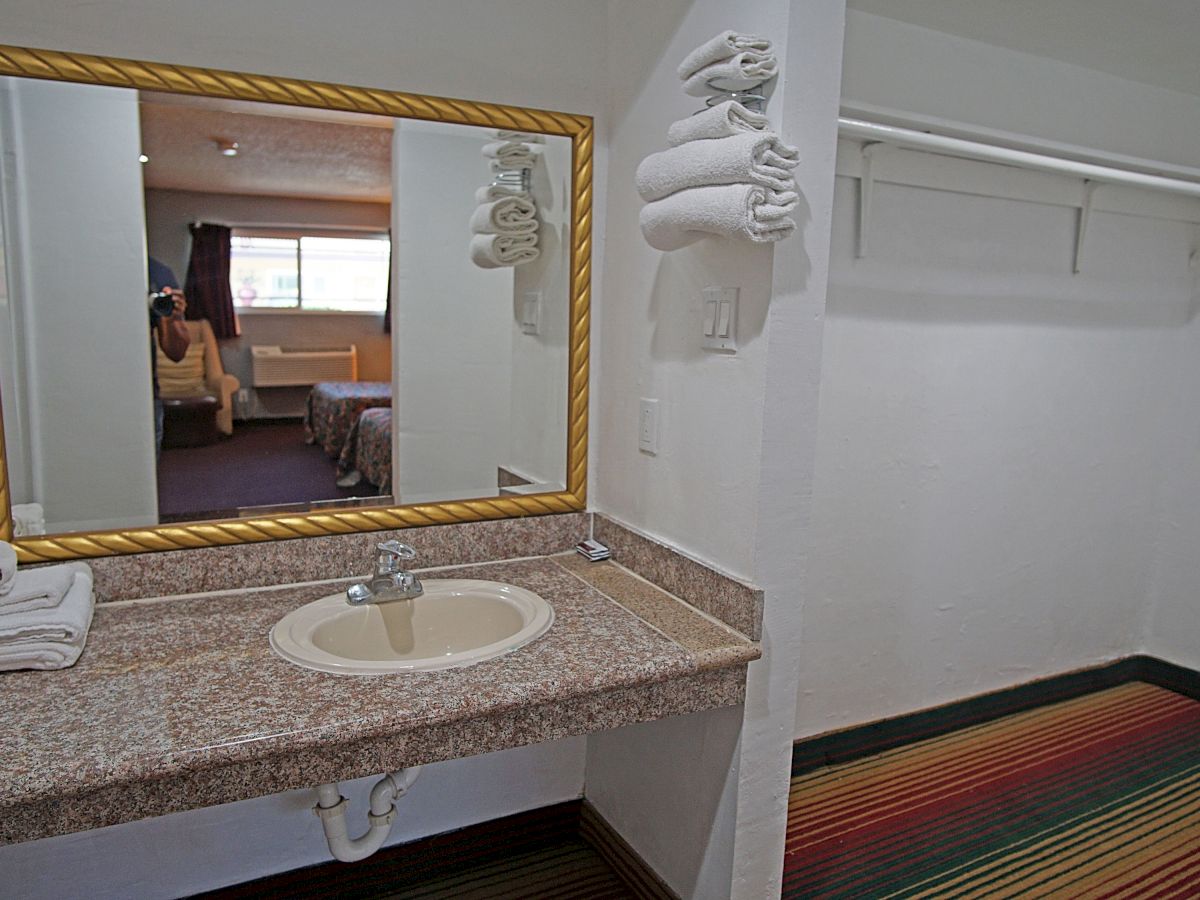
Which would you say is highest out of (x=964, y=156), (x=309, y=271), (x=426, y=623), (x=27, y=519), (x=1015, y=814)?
(x=964, y=156)

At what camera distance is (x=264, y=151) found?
5.39 ft

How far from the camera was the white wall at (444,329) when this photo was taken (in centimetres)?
178

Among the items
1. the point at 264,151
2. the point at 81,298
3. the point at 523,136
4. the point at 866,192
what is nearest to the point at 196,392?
the point at 81,298

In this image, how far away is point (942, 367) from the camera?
2.52m

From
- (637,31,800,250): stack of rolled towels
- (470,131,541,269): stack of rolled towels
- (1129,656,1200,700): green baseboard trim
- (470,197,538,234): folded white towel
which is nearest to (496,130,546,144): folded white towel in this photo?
(470,131,541,269): stack of rolled towels

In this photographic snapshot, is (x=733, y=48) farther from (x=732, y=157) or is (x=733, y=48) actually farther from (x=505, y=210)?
(x=505, y=210)

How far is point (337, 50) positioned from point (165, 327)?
0.61 meters

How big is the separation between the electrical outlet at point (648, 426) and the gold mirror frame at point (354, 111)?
198mm

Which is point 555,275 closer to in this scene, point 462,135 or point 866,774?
point 462,135

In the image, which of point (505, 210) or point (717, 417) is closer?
point (717, 417)

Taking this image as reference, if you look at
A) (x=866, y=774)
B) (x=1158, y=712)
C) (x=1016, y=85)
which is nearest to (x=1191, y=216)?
(x=1016, y=85)

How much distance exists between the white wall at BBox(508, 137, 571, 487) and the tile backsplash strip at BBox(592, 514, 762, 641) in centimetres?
20

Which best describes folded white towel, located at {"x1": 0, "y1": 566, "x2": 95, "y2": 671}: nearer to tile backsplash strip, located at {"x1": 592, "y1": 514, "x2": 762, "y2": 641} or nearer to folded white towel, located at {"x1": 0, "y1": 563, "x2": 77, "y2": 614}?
folded white towel, located at {"x1": 0, "y1": 563, "x2": 77, "y2": 614}

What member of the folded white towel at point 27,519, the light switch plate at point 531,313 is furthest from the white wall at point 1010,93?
the folded white towel at point 27,519
